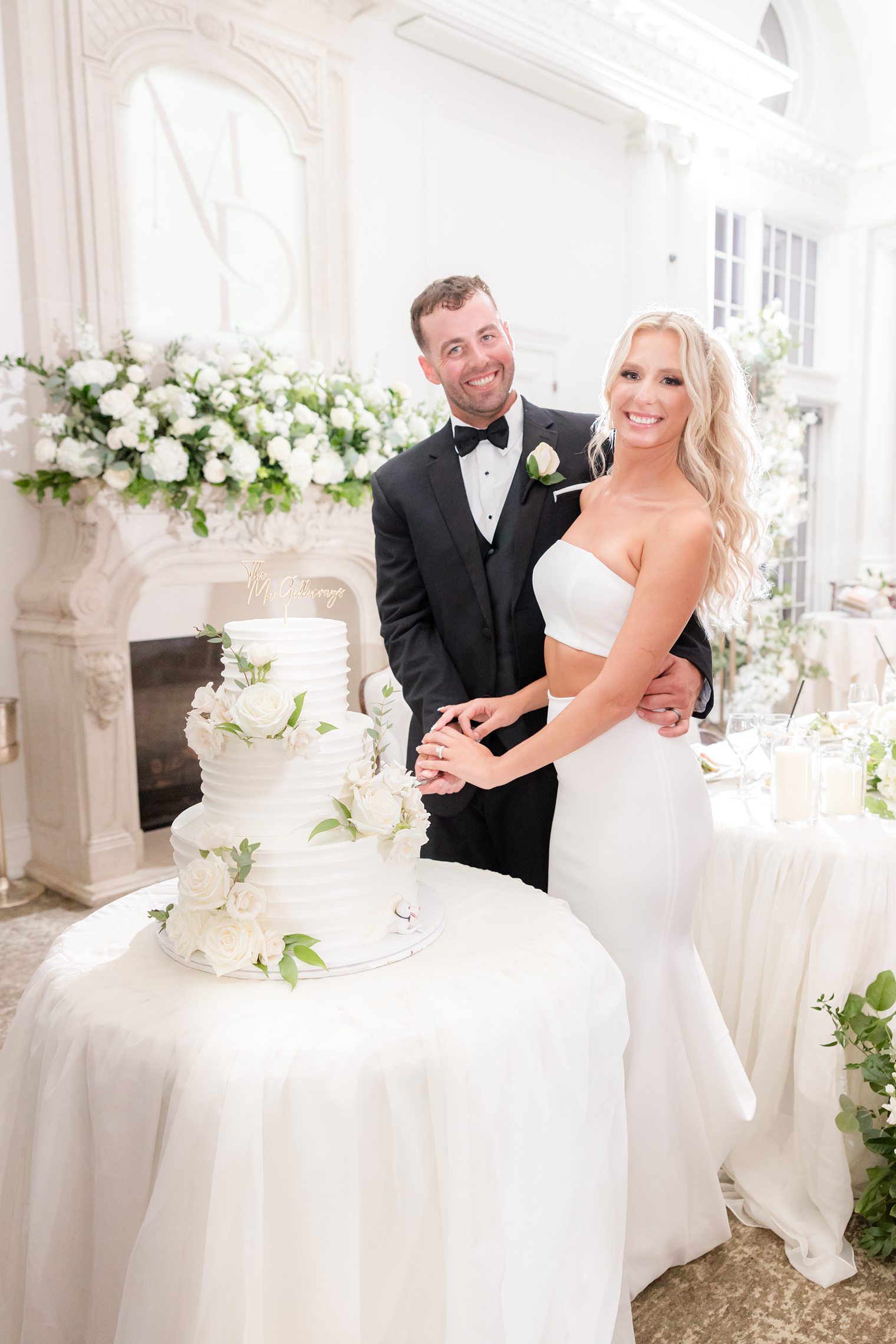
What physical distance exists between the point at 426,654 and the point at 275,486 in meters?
2.83

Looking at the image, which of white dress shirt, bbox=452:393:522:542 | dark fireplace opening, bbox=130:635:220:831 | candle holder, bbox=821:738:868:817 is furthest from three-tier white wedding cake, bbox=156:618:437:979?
dark fireplace opening, bbox=130:635:220:831

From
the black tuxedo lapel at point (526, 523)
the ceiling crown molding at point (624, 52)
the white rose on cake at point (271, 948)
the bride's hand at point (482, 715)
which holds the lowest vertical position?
the white rose on cake at point (271, 948)

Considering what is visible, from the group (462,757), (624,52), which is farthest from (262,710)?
(624,52)

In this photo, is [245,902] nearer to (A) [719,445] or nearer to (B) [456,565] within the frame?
(B) [456,565]

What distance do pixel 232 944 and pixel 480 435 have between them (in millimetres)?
1469

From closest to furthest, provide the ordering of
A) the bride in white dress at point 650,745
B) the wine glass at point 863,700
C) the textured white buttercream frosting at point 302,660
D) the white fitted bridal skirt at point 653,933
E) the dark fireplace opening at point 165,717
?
the textured white buttercream frosting at point 302,660, the bride in white dress at point 650,745, the white fitted bridal skirt at point 653,933, the wine glass at point 863,700, the dark fireplace opening at point 165,717

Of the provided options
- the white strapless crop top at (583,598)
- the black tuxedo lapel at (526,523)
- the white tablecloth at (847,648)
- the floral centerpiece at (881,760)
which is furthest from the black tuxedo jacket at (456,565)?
the white tablecloth at (847,648)

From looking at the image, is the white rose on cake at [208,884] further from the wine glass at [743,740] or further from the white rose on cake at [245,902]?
the wine glass at [743,740]

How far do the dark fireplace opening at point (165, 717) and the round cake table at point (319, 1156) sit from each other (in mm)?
4507

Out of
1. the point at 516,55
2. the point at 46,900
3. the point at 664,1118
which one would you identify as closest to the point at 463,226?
the point at 516,55

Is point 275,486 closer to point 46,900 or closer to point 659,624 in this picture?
point 46,900

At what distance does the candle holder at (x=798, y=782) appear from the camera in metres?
2.67

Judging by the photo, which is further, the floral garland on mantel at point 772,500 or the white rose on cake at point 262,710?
the floral garland on mantel at point 772,500

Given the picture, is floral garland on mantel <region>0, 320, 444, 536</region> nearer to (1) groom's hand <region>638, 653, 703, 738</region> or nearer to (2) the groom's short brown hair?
(2) the groom's short brown hair
